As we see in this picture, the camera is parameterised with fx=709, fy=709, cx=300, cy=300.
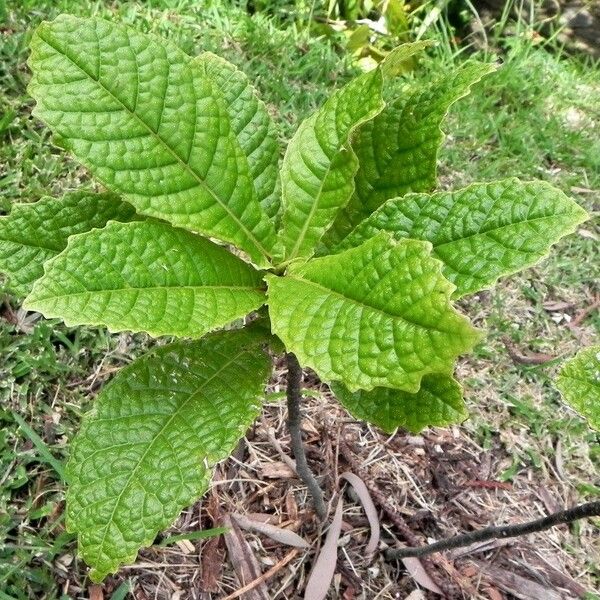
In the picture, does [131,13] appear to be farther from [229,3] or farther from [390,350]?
[390,350]

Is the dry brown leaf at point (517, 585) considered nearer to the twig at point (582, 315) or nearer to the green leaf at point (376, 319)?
the twig at point (582, 315)

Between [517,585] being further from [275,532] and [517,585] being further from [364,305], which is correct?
[364,305]

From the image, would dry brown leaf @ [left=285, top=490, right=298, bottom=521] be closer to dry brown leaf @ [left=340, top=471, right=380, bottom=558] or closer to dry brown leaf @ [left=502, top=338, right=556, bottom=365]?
dry brown leaf @ [left=340, top=471, right=380, bottom=558]

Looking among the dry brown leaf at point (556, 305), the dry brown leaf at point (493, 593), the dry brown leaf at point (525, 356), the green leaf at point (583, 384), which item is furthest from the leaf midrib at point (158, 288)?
the dry brown leaf at point (556, 305)

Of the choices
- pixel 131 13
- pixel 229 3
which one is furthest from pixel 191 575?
Result: pixel 229 3

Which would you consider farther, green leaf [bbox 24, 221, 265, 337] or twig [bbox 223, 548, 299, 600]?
twig [bbox 223, 548, 299, 600]

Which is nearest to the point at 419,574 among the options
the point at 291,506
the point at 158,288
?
the point at 291,506

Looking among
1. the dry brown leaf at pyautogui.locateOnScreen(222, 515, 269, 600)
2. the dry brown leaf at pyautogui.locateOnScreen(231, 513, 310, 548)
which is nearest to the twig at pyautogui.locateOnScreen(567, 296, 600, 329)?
the dry brown leaf at pyautogui.locateOnScreen(231, 513, 310, 548)
